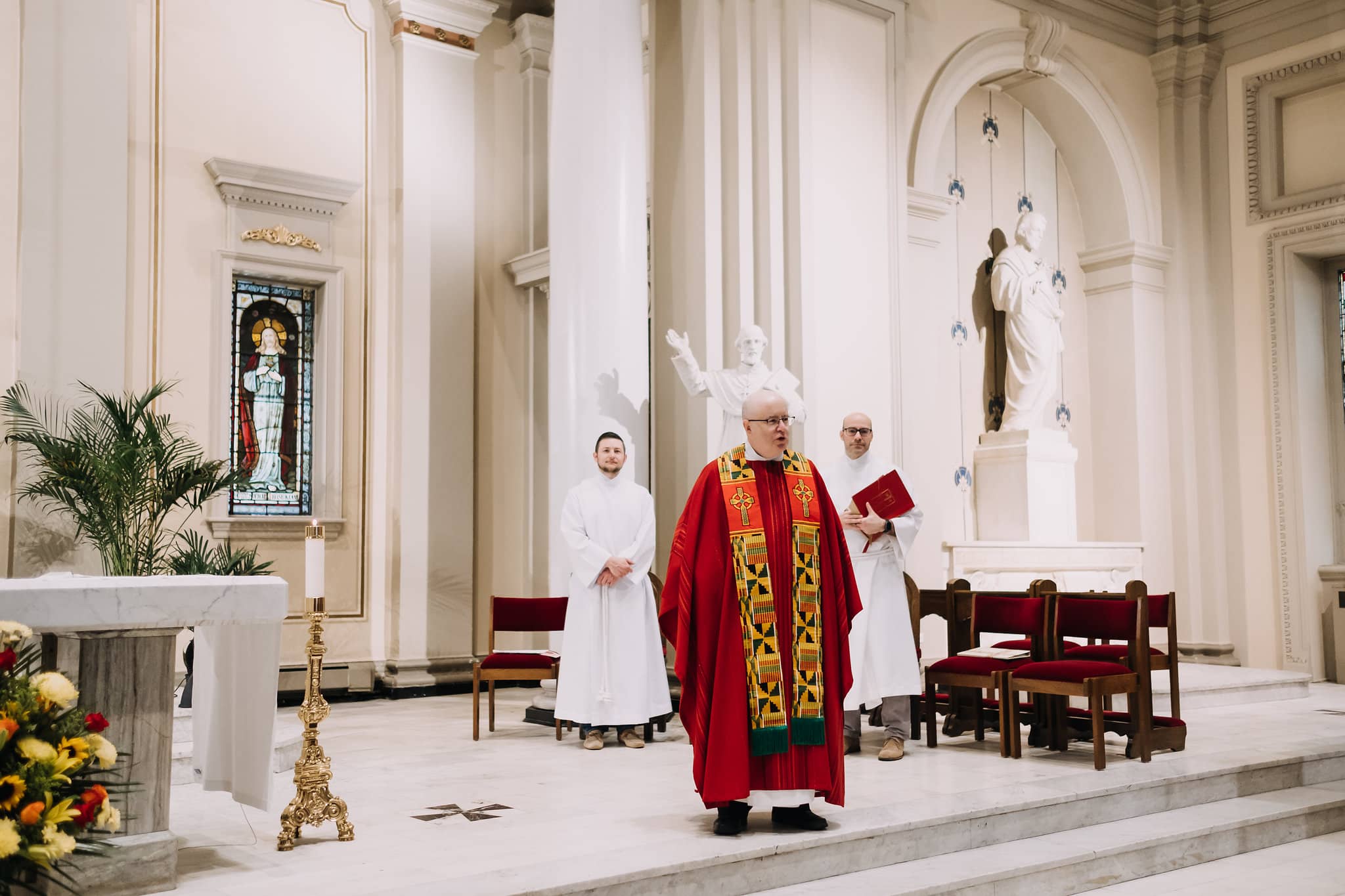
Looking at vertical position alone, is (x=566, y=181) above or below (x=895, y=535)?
above

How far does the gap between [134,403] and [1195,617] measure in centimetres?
866

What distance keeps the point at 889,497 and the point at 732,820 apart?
7.16 ft

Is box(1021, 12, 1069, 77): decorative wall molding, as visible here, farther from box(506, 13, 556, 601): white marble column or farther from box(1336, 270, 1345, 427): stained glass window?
box(506, 13, 556, 601): white marble column

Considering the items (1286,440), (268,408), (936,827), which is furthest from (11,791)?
(1286,440)

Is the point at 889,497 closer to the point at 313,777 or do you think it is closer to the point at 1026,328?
the point at 313,777

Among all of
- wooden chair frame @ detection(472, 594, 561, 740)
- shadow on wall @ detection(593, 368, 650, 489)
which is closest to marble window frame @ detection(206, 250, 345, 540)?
wooden chair frame @ detection(472, 594, 561, 740)

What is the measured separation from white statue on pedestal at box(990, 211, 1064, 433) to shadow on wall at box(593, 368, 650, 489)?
385 centimetres

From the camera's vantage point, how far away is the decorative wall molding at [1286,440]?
1027 centimetres

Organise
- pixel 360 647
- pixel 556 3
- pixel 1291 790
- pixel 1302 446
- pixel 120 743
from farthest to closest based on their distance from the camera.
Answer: pixel 1302 446, pixel 360 647, pixel 556 3, pixel 1291 790, pixel 120 743

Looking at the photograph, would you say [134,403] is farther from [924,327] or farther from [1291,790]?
[1291,790]

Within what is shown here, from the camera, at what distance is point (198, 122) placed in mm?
8805

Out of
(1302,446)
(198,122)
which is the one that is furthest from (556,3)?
(1302,446)

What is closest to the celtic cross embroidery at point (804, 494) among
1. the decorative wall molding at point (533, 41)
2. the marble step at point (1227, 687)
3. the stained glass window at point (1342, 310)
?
the marble step at point (1227, 687)

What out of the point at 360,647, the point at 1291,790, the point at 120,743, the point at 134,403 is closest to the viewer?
the point at 120,743
